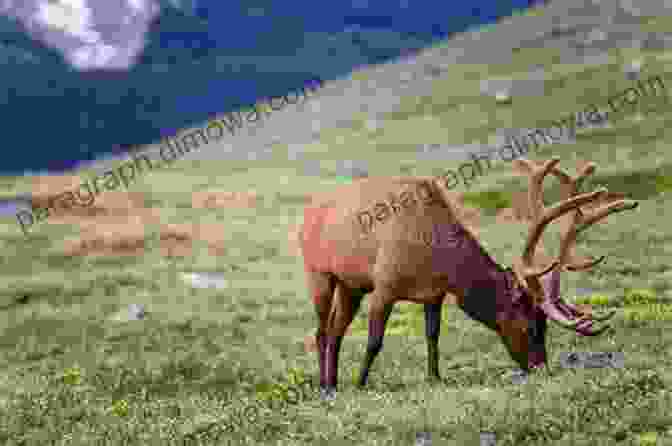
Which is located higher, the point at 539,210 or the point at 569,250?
the point at 539,210

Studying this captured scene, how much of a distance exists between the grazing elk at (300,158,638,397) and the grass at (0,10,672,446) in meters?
0.97

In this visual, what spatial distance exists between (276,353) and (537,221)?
951 cm

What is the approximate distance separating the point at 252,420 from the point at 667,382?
Answer: 617 cm

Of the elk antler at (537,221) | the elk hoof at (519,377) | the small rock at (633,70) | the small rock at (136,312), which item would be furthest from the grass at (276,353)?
the small rock at (633,70)

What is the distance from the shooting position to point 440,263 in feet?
43.2

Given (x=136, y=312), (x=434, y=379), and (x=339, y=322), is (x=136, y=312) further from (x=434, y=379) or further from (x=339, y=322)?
(x=434, y=379)

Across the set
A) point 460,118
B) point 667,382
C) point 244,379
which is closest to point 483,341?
point 244,379

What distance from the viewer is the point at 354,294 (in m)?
14.8

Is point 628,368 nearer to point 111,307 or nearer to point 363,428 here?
point 363,428

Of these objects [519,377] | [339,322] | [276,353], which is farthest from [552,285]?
[276,353]

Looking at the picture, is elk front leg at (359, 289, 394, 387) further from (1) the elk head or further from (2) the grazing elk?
(1) the elk head

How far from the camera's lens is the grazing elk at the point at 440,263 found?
1259 cm

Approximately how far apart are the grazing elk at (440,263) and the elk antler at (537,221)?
15 millimetres

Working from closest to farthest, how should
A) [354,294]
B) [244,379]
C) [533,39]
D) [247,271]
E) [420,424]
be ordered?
[420,424] → [354,294] → [244,379] → [247,271] → [533,39]
